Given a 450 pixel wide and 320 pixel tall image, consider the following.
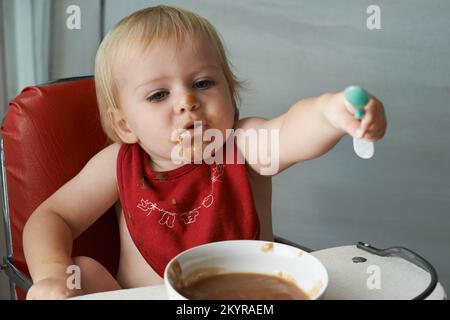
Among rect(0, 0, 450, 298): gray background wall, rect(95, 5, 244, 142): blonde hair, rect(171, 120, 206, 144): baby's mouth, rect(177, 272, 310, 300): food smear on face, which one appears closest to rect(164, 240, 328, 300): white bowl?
rect(177, 272, 310, 300): food smear on face

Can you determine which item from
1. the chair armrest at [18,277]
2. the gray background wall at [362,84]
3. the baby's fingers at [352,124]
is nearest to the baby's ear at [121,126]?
the chair armrest at [18,277]

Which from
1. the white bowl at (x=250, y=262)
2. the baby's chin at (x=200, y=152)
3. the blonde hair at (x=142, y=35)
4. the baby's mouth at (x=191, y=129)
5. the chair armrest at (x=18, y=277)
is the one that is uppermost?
the blonde hair at (x=142, y=35)

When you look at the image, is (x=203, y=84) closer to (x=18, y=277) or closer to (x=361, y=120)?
(x=361, y=120)

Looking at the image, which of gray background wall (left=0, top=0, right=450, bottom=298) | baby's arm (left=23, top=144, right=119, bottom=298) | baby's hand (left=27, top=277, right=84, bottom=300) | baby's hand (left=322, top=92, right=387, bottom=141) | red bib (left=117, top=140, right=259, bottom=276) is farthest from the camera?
gray background wall (left=0, top=0, right=450, bottom=298)

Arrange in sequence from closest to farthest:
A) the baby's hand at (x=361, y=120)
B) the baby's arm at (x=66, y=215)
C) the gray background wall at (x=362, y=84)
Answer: the baby's hand at (x=361, y=120) → the baby's arm at (x=66, y=215) → the gray background wall at (x=362, y=84)

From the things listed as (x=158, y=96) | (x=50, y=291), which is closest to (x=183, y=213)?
(x=158, y=96)

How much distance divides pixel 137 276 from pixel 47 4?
877 millimetres

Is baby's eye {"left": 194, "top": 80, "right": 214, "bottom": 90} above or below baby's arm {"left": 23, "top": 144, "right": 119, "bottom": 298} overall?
above

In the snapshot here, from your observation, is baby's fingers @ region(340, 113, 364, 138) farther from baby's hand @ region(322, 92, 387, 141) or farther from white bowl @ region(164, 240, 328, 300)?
white bowl @ region(164, 240, 328, 300)

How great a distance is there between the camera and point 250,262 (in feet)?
2.58

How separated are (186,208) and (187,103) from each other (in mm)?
217

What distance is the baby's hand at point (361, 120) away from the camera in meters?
0.69

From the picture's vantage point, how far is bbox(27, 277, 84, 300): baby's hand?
2.70 feet

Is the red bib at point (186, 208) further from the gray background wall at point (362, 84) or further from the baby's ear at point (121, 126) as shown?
the gray background wall at point (362, 84)
